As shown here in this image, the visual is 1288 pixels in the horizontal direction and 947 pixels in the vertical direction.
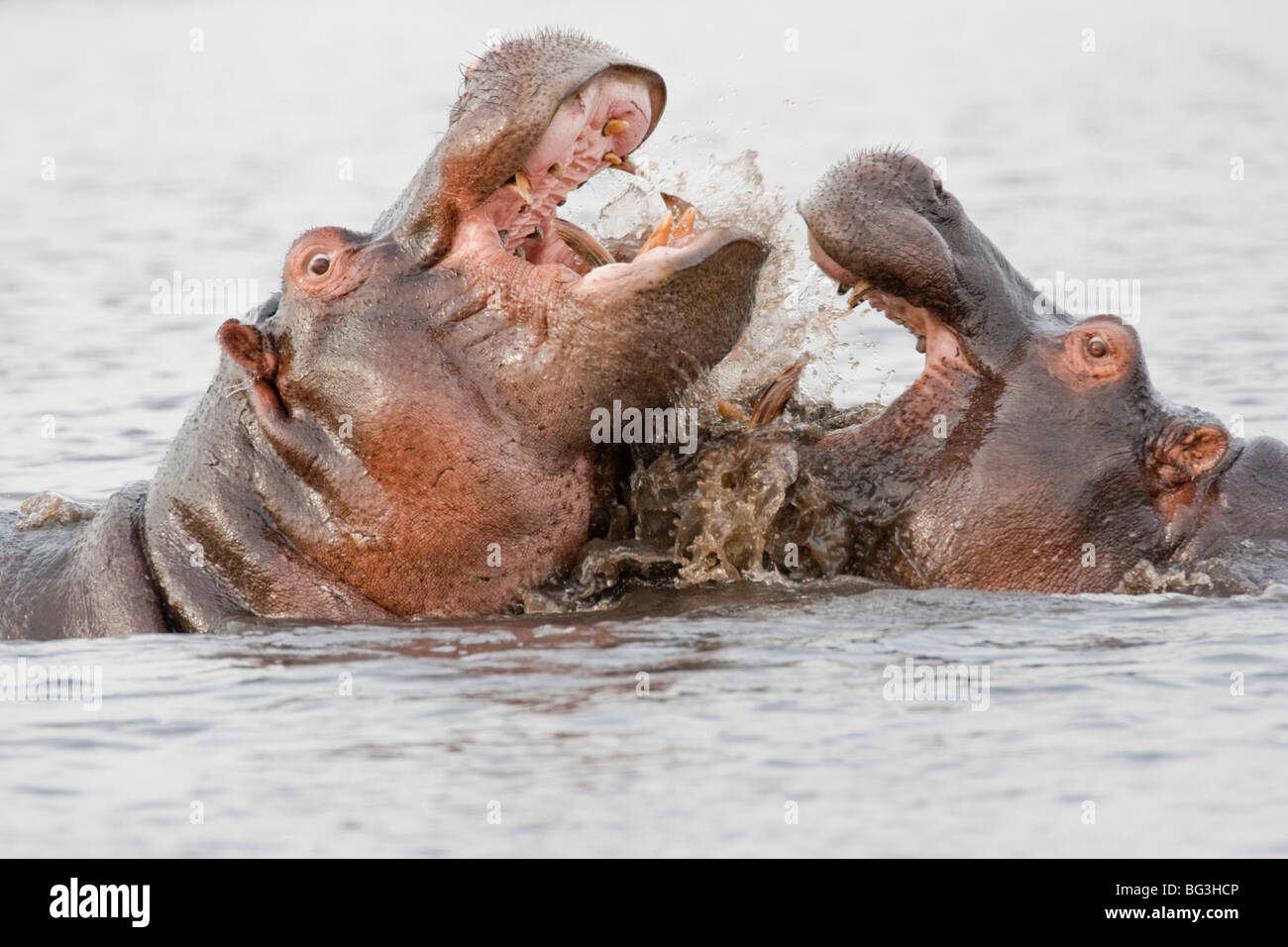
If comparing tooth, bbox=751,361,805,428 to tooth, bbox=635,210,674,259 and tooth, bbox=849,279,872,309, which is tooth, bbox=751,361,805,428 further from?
tooth, bbox=635,210,674,259

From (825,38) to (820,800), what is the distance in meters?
27.9

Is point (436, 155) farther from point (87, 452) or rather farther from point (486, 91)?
point (87, 452)

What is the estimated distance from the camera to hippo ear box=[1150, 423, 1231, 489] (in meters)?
8.34

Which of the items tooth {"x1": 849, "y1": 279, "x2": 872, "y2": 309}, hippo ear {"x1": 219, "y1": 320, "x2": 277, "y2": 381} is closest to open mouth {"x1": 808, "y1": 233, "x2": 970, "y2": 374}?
tooth {"x1": 849, "y1": 279, "x2": 872, "y2": 309}

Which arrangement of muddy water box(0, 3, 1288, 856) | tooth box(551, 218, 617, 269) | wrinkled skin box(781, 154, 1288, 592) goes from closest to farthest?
1. muddy water box(0, 3, 1288, 856)
2. wrinkled skin box(781, 154, 1288, 592)
3. tooth box(551, 218, 617, 269)

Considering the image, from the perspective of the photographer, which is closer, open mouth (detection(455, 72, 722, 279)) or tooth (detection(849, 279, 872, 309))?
open mouth (detection(455, 72, 722, 279))

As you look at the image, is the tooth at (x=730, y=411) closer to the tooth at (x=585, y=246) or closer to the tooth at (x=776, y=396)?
the tooth at (x=776, y=396)

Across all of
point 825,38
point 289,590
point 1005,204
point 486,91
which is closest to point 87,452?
point 289,590

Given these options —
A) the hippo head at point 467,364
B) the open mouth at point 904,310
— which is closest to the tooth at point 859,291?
the open mouth at point 904,310

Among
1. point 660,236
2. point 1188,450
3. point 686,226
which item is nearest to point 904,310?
point 686,226

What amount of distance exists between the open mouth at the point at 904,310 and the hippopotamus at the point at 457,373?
22.6 inches

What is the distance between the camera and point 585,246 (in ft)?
27.7

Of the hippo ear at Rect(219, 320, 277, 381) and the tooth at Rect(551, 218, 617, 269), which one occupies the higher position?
the tooth at Rect(551, 218, 617, 269)
